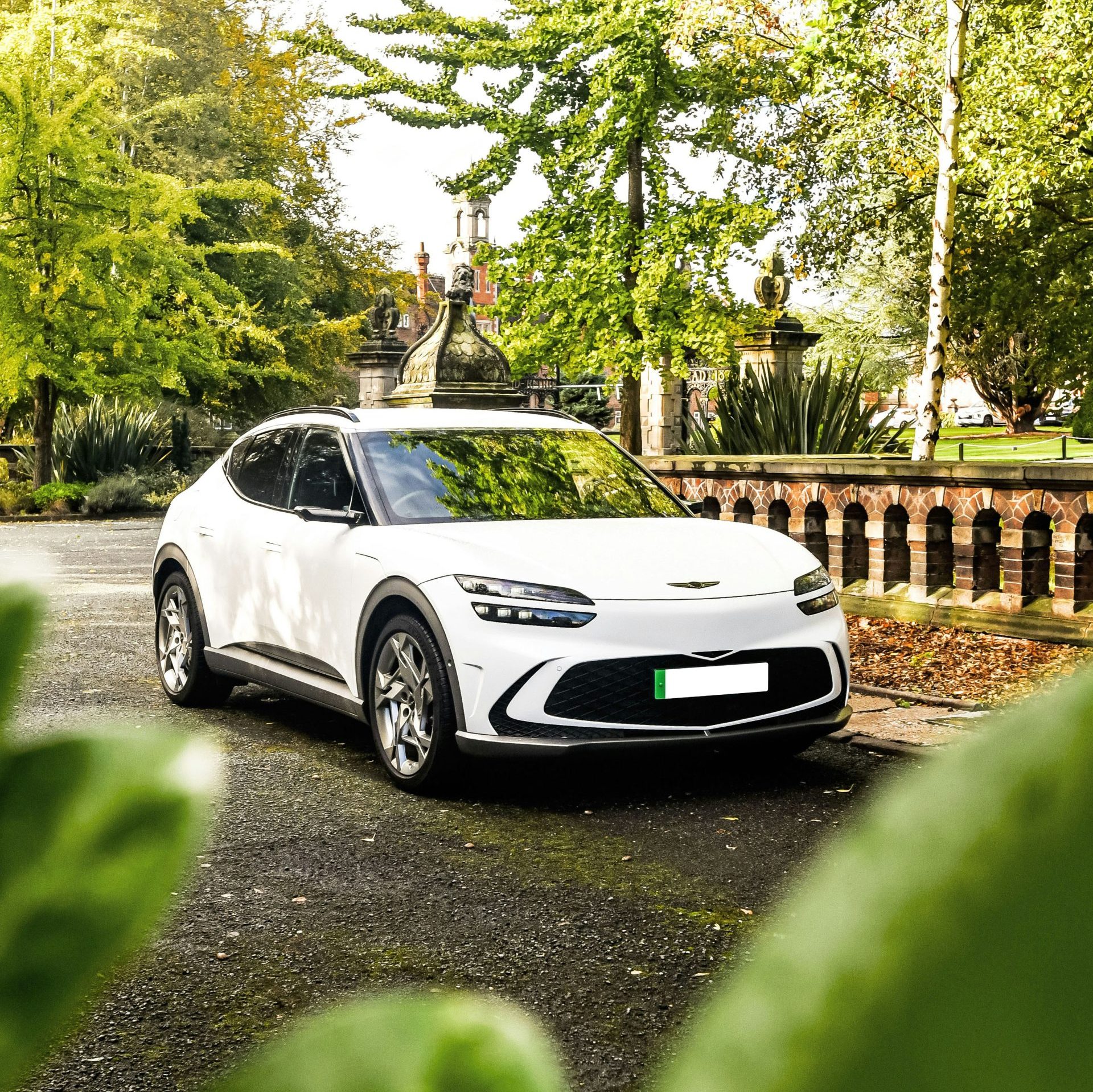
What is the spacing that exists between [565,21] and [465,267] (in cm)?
536

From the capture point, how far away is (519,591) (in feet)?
18.1

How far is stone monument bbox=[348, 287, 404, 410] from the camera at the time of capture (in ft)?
103

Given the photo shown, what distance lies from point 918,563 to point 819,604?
409 centimetres

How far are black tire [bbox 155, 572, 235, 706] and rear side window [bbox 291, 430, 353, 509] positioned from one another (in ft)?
3.19

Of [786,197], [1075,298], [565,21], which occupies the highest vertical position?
[565,21]

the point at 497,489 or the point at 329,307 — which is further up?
the point at 329,307

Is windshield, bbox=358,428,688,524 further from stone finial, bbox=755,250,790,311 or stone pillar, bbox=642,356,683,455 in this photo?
stone pillar, bbox=642,356,683,455

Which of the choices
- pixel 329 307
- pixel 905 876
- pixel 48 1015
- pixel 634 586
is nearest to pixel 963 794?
pixel 905 876

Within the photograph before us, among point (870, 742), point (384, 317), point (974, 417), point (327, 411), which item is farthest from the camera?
point (974, 417)

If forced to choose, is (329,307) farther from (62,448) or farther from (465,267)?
(465,267)

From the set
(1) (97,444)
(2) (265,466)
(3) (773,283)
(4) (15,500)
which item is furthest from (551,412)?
(1) (97,444)

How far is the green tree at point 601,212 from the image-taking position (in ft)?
74.1

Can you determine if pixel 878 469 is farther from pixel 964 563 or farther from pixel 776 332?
pixel 776 332

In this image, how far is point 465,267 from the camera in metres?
19.2
